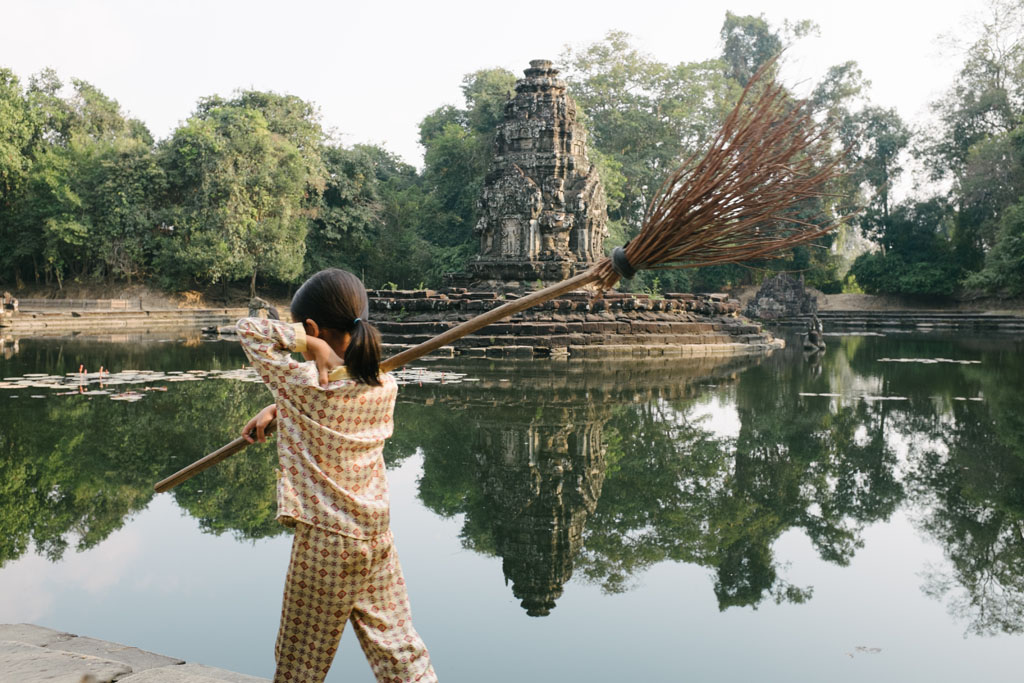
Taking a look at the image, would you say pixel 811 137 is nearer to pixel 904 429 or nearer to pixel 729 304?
pixel 904 429

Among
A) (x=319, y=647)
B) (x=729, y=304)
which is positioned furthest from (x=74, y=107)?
(x=319, y=647)

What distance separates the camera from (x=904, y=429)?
25.2 ft

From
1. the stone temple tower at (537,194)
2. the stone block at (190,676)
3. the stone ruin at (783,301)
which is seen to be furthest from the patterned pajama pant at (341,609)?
the stone ruin at (783,301)

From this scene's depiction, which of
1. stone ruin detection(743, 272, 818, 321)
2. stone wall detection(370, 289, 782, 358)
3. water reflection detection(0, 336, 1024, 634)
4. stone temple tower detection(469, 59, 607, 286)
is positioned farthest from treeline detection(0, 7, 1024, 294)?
water reflection detection(0, 336, 1024, 634)

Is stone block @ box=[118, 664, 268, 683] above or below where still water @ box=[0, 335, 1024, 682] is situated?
above

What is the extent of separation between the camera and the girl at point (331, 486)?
2047 mm

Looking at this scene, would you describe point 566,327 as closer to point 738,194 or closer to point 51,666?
point 738,194

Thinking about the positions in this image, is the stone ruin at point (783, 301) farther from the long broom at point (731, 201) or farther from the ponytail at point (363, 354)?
the ponytail at point (363, 354)

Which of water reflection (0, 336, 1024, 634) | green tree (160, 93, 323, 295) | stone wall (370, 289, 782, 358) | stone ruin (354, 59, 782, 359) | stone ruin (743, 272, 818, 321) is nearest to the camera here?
water reflection (0, 336, 1024, 634)

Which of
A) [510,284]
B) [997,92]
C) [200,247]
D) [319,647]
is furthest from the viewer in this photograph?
[997,92]

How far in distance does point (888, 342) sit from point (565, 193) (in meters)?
9.37

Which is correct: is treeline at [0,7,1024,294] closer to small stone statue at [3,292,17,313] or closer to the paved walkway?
small stone statue at [3,292,17,313]

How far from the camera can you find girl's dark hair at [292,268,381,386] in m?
2.02

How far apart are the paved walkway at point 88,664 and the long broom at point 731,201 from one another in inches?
20.7
